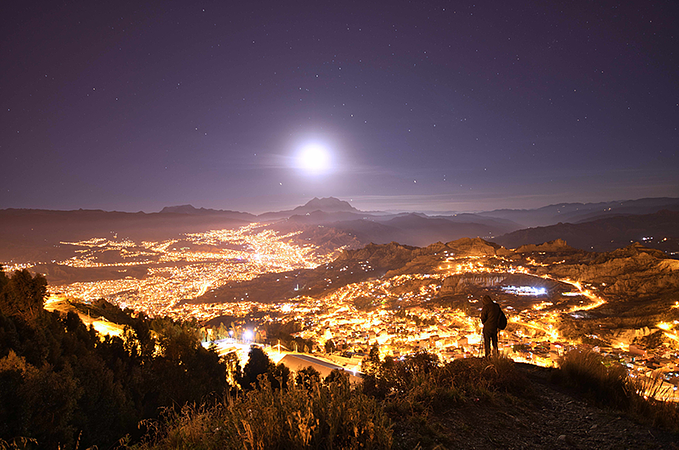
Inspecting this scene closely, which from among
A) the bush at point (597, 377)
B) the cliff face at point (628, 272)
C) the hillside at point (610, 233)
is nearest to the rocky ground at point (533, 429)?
the bush at point (597, 377)

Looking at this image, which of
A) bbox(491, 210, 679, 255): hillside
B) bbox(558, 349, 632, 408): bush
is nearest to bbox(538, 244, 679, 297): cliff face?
bbox(558, 349, 632, 408): bush

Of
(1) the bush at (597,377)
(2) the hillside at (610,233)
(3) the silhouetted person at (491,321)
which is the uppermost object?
(3) the silhouetted person at (491,321)

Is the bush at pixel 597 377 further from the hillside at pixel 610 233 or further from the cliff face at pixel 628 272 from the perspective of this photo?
the hillside at pixel 610 233

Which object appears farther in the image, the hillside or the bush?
the hillside

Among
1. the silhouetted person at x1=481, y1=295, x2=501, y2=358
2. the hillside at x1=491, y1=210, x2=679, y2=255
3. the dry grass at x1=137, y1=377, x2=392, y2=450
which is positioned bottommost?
the hillside at x1=491, y1=210, x2=679, y2=255

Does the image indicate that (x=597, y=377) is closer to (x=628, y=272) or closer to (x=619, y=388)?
(x=619, y=388)

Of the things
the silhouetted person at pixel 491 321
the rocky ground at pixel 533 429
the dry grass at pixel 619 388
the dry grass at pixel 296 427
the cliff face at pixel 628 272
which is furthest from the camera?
the cliff face at pixel 628 272

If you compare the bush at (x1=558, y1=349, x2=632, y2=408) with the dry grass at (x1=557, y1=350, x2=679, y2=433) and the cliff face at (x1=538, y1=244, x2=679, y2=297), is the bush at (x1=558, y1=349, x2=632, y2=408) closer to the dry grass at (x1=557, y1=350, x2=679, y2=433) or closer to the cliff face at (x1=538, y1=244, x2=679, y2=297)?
the dry grass at (x1=557, y1=350, x2=679, y2=433)

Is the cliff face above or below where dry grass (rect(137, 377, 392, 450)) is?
below

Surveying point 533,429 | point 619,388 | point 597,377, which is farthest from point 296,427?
A: point 597,377

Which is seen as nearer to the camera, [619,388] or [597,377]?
[619,388]
